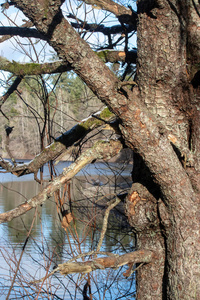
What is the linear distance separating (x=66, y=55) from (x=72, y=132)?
1.31 m

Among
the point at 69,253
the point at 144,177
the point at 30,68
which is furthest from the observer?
the point at 69,253

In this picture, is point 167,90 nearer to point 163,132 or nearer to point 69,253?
point 163,132

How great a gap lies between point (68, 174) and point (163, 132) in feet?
2.45

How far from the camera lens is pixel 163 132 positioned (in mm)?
2088

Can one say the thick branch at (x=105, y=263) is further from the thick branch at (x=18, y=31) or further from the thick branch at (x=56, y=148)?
the thick branch at (x=18, y=31)

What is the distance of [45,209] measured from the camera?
403 inches

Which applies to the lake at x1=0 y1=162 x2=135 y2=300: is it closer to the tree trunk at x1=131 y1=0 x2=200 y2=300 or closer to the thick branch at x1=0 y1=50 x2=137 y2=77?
the tree trunk at x1=131 y1=0 x2=200 y2=300

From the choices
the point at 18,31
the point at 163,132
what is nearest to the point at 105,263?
the point at 163,132

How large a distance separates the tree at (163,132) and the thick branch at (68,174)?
0.03 meters

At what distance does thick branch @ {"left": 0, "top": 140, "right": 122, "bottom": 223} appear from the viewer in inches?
86.2

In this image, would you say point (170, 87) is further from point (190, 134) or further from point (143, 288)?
point (143, 288)

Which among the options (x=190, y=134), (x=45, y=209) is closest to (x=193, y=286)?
(x=190, y=134)

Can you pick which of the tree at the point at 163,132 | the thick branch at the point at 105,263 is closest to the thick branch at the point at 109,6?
the tree at the point at 163,132

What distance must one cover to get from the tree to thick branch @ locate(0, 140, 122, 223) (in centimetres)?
3
